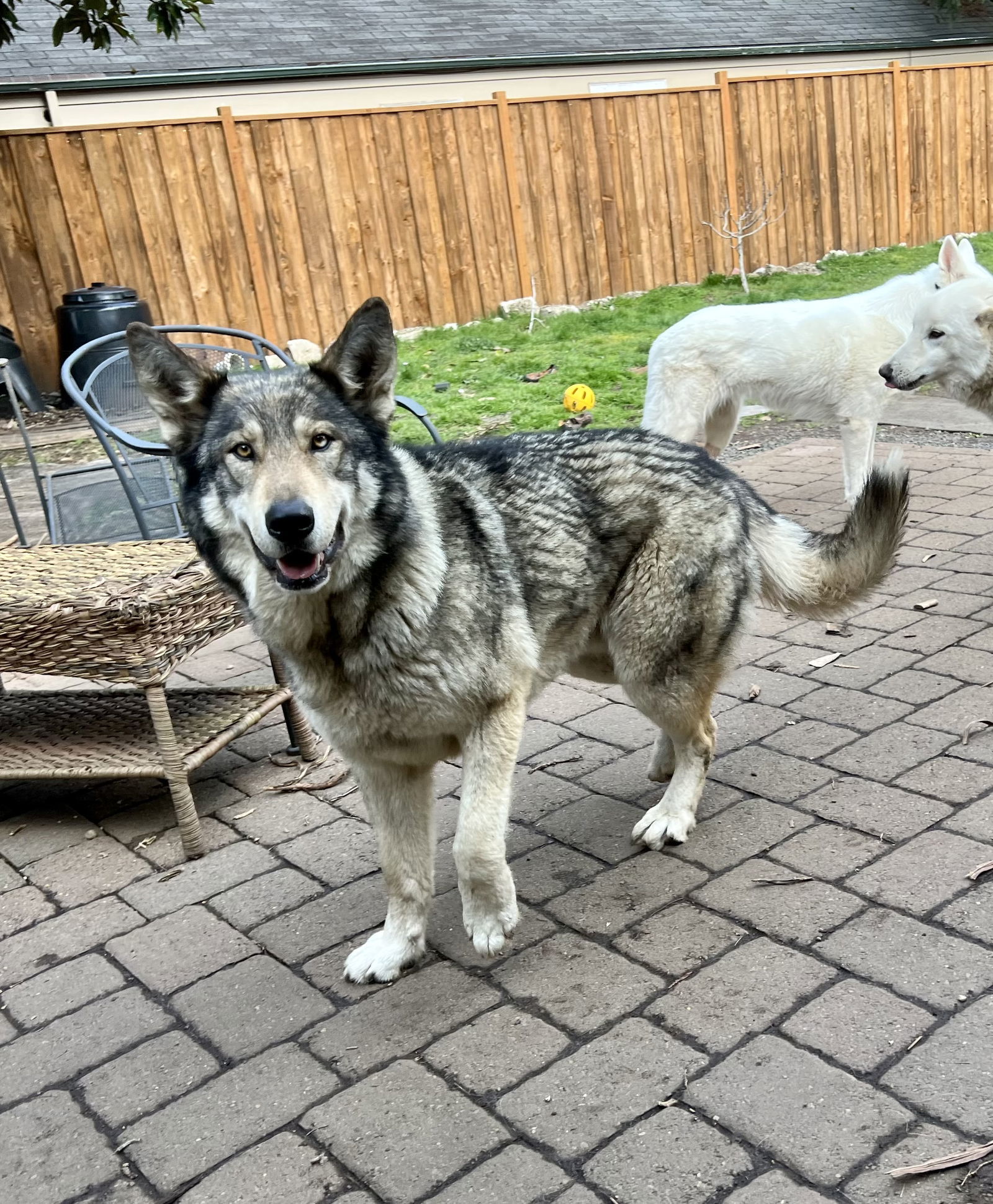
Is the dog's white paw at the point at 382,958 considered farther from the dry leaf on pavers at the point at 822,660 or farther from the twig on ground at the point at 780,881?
the dry leaf on pavers at the point at 822,660

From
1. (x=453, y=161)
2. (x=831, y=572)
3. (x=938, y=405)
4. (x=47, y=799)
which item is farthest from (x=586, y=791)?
(x=453, y=161)

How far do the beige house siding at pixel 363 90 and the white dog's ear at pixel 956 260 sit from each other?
932 centimetres

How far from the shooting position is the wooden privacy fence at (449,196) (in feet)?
36.3

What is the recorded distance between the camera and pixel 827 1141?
6.47 ft

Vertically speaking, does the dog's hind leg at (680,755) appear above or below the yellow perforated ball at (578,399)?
above

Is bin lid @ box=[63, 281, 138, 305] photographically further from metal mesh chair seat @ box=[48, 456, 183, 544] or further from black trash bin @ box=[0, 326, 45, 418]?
metal mesh chair seat @ box=[48, 456, 183, 544]

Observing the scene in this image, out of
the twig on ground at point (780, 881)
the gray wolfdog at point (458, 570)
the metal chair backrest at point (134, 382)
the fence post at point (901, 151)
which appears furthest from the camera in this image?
the fence post at point (901, 151)

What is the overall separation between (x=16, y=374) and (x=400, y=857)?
9.37 m

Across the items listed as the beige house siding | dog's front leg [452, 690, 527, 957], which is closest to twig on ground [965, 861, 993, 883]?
dog's front leg [452, 690, 527, 957]

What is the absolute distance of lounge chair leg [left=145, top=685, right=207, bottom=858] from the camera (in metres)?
3.34

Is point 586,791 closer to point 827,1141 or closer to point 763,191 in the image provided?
point 827,1141

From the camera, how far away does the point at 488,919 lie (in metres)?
2.70

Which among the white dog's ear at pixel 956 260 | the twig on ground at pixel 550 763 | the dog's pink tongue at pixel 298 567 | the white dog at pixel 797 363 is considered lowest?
the twig on ground at pixel 550 763

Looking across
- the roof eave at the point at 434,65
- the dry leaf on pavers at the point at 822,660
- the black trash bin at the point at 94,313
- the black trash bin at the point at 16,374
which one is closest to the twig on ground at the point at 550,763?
the dry leaf on pavers at the point at 822,660
